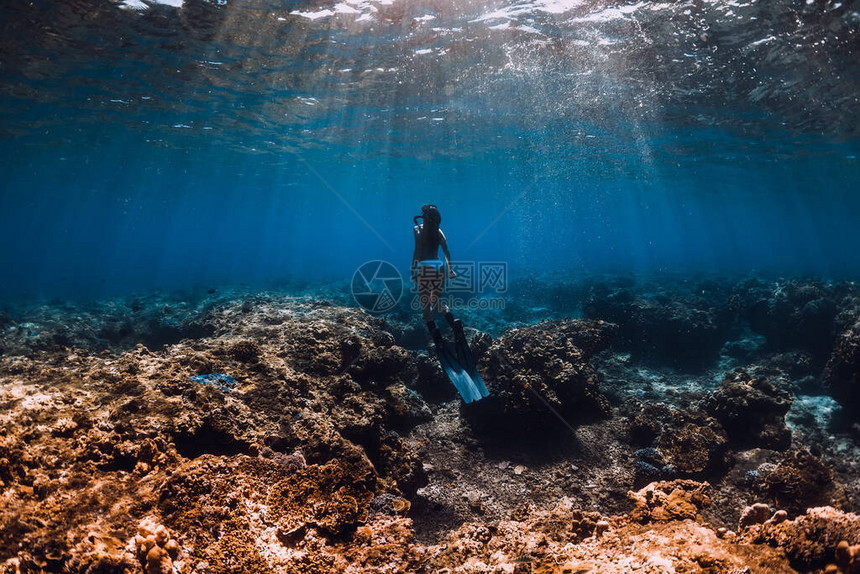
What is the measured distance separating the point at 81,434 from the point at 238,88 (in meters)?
18.3

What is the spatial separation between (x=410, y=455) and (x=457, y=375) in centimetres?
162

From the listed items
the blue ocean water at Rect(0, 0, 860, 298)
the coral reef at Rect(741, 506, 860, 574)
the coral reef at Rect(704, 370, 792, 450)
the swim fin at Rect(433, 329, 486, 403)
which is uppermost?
the blue ocean water at Rect(0, 0, 860, 298)

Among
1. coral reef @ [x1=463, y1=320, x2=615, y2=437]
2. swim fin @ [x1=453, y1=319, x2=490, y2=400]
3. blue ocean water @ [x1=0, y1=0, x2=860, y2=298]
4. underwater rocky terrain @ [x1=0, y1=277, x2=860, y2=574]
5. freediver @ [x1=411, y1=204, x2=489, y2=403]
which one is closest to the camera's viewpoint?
underwater rocky terrain @ [x1=0, y1=277, x2=860, y2=574]

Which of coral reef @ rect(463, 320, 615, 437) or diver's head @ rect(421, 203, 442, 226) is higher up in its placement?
diver's head @ rect(421, 203, 442, 226)

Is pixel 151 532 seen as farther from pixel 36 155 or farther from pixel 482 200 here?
pixel 482 200

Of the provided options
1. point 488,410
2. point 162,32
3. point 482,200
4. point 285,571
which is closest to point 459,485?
point 488,410

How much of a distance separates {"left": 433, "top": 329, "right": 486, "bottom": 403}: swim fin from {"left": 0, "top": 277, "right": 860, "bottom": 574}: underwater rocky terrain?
3.42ft

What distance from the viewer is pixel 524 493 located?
5945mm

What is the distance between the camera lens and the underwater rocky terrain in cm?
252

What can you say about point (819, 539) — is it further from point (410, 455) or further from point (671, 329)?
point (671, 329)

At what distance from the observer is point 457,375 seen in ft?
22.3

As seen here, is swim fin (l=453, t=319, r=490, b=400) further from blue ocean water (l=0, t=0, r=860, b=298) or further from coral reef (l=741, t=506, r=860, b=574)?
blue ocean water (l=0, t=0, r=860, b=298)

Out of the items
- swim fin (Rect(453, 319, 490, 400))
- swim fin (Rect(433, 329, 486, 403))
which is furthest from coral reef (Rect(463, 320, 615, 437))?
swim fin (Rect(433, 329, 486, 403))

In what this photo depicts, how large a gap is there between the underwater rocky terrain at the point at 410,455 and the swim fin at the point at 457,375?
1.04 metres
